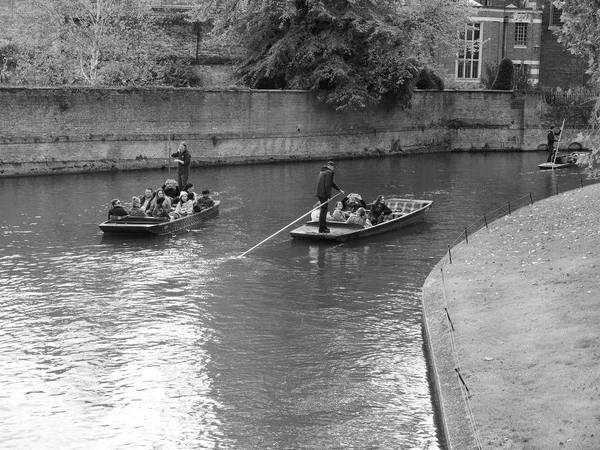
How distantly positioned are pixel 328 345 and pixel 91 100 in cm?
2275

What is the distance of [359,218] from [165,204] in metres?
4.87

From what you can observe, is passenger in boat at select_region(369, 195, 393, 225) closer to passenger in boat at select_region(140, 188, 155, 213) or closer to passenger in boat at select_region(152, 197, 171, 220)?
passenger in boat at select_region(152, 197, 171, 220)

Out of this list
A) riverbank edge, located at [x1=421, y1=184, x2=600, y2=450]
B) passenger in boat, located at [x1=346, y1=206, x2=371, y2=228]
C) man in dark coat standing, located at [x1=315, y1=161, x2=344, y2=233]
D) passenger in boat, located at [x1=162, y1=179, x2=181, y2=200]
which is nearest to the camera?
riverbank edge, located at [x1=421, y1=184, x2=600, y2=450]

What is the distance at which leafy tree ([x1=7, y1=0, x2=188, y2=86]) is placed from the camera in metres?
36.1

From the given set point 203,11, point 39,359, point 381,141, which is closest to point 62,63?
point 203,11

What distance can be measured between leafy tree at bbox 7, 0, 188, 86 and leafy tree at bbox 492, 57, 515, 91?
1743cm

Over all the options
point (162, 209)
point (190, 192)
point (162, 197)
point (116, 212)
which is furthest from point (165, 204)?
point (190, 192)

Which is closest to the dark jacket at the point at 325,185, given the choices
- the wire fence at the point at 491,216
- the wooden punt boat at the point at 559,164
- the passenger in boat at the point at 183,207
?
the wire fence at the point at 491,216

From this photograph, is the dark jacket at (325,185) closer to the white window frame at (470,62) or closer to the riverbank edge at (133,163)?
the riverbank edge at (133,163)

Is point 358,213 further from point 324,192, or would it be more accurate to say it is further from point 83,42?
point 83,42

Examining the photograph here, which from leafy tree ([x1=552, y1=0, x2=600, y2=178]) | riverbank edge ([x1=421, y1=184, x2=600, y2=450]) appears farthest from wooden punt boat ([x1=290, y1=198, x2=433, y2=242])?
leafy tree ([x1=552, y1=0, x2=600, y2=178])

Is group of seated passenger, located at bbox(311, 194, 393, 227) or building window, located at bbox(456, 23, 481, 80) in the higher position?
building window, located at bbox(456, 23, 481, 80)

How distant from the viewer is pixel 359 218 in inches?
860

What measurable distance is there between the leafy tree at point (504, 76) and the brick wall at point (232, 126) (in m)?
1.38
